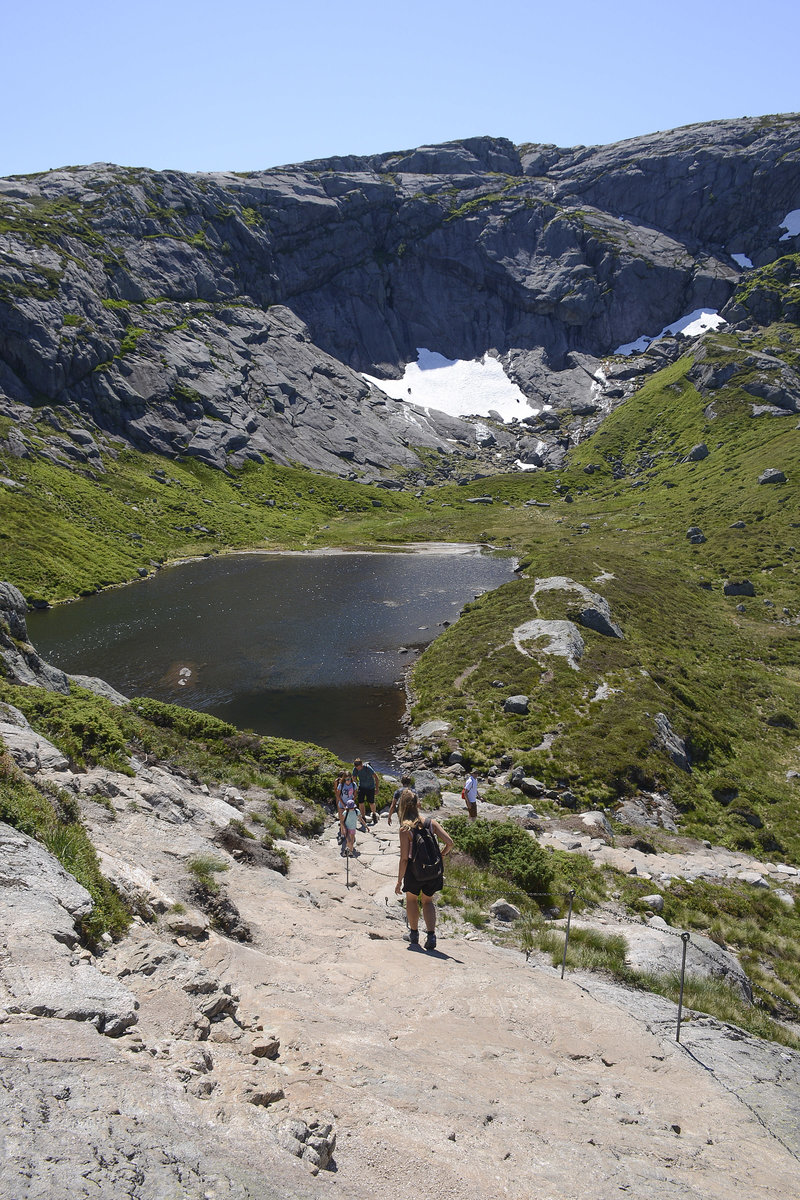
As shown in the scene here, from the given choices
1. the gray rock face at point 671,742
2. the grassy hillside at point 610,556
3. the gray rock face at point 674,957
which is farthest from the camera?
the grassy hillside at point 610,556

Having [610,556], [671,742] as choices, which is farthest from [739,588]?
[671,742]

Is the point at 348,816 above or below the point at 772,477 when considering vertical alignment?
below

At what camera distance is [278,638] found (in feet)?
219

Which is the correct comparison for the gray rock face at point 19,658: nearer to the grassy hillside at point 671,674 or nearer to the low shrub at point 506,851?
the low shrub at point 506,851

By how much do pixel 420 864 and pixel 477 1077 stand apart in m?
4.30

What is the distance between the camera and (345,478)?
187125 millimetres

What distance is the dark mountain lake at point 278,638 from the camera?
159 feet

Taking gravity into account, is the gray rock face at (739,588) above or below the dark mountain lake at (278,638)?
above

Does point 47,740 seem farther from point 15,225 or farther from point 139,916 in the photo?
point 15,225

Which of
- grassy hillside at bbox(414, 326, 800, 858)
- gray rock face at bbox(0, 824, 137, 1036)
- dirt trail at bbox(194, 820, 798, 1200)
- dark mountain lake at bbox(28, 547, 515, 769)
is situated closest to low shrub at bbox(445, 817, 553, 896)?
dirt trail at bbox(194, 820, 798, 1200)

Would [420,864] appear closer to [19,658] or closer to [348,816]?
[348,816]

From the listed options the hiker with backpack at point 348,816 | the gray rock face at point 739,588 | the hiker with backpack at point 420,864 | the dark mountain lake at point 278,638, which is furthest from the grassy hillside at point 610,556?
the hiker with backpack at point 420,864

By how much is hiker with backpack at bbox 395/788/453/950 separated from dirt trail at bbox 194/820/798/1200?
0.54 meters

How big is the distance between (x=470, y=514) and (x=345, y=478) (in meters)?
44.1
